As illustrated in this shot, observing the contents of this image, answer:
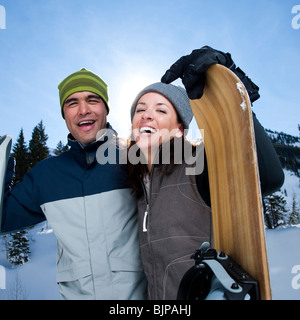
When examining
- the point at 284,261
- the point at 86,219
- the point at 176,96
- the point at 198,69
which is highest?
the point at 176,96

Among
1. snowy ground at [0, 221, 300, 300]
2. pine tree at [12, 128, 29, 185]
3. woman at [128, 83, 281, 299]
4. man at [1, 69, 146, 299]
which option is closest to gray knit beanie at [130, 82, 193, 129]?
woman at [128, 83, 281, 299]

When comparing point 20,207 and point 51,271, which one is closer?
point 20,207

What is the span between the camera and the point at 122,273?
1927 millimetres

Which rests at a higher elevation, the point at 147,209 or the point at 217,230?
the point at 147,209

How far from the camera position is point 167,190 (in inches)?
70.6

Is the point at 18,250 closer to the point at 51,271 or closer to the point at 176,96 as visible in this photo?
the point at 51,271

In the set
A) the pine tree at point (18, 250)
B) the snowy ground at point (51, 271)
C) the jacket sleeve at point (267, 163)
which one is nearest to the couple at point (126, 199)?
the jacket sleeve at point (267, 163)

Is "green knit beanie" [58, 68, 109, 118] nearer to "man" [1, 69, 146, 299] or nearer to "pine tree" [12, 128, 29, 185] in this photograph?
"man" [1, 69, 146, 299]

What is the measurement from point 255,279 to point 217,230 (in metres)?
0.45

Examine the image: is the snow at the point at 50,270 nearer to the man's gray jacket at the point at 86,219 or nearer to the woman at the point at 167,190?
the man's gray jacket at the point at 86,219

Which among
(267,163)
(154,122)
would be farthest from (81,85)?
(267,163)

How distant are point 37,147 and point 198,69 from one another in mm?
32234
